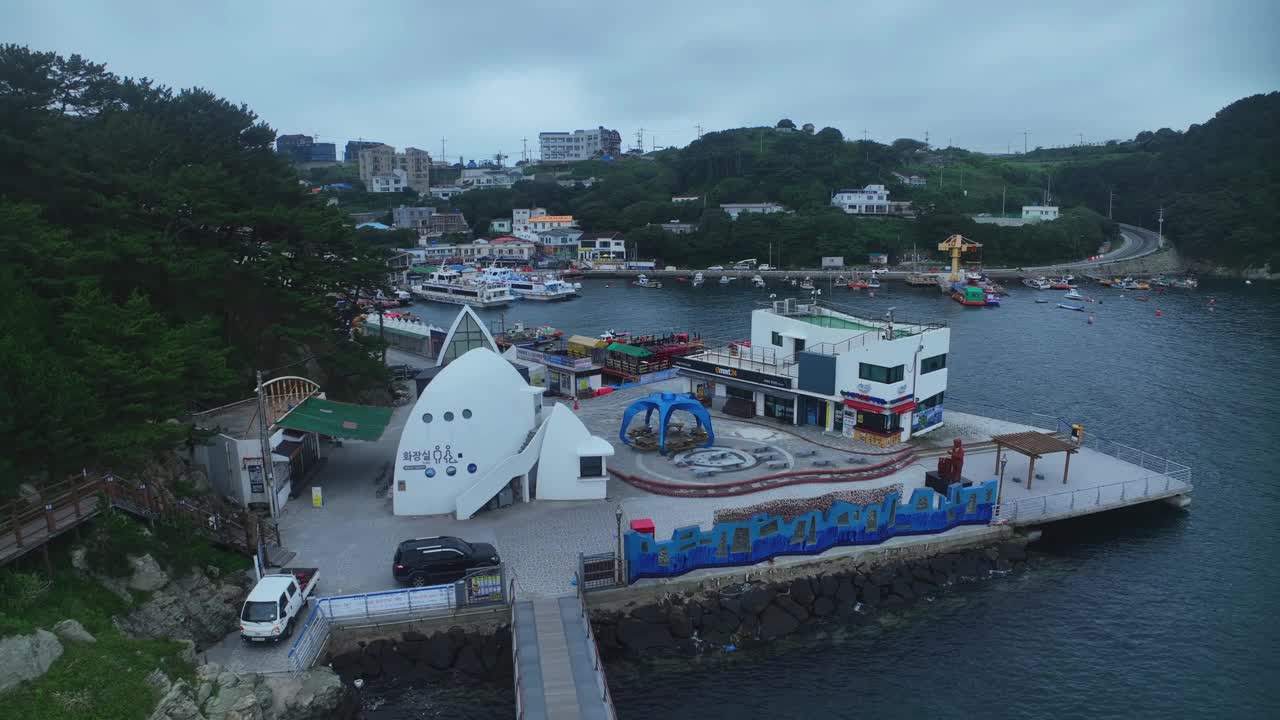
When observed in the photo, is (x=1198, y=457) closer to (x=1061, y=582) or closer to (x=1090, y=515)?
(x=1090, y=515)

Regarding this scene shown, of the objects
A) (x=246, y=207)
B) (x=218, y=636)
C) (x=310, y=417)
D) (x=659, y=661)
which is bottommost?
(x=659, y=661)

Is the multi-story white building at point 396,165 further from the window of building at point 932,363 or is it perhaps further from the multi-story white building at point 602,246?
the window of building at point 932,363

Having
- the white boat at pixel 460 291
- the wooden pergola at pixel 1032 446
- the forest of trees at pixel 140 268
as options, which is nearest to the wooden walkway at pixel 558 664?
the forest of trees at pixel 140 268

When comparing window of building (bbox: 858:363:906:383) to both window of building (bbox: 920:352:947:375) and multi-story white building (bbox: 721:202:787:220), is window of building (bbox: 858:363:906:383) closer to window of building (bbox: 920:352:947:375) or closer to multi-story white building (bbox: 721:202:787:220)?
window of building (bbox: 920:352:947:375)

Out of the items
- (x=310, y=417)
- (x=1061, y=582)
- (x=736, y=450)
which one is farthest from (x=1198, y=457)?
(x=310, y=417)

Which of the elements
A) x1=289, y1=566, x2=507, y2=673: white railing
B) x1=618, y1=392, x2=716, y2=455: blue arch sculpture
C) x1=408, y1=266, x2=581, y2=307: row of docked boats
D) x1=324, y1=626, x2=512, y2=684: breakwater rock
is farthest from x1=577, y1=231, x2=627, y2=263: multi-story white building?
x1=324, y1=626, x2=512, y2=684: breakwater rock

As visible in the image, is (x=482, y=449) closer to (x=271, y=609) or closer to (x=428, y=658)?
(x=428, y=658)
